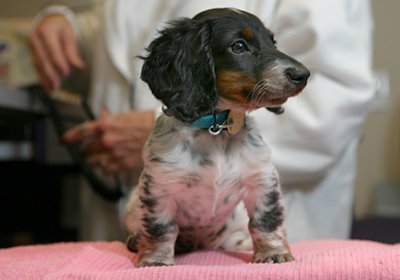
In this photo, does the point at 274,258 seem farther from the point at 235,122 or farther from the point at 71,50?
the point at 71,50

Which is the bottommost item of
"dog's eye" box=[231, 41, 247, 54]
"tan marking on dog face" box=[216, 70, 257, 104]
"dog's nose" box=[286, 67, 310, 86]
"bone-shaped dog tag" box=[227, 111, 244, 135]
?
"bone-shaped dog tag" box=[227, 111, 244, 135]

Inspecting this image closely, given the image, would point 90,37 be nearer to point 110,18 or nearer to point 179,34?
point 110,18

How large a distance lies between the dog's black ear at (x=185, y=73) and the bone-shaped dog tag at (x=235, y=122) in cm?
6

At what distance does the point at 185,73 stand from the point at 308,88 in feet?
2.57

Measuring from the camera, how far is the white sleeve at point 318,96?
1.37m

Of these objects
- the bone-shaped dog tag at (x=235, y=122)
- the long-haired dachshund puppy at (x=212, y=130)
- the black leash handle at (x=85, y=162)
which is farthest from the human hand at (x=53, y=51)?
the bone-shaped dog tag at (x=235, y=122)

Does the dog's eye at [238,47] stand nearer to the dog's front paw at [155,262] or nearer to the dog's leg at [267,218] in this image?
the dog's leg at [267,218]

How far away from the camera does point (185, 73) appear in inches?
31.1

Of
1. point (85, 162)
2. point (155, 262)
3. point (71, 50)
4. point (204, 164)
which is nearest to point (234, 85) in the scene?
point (204, 164)

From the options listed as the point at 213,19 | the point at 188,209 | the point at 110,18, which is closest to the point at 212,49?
the point at 213,19

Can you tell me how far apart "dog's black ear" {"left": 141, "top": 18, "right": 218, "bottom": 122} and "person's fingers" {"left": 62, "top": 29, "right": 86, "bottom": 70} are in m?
1.16

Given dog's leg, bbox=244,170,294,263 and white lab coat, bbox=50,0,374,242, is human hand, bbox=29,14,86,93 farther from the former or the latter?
dog's leg, bbox=244,170,294,263

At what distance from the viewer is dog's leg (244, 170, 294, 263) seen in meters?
0.84

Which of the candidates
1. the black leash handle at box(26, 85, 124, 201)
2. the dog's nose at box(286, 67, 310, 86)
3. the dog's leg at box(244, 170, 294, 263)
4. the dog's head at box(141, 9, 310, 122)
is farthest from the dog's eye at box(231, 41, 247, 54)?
the black leash handle at box(26, 85, 124, 201)
